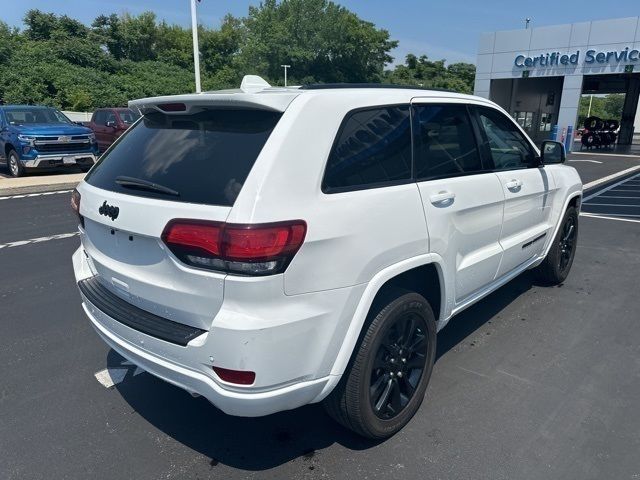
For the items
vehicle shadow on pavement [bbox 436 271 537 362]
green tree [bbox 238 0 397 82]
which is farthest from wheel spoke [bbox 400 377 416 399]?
green tree [bbox 238 0 397 82]

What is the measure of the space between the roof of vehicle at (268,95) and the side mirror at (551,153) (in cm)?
172

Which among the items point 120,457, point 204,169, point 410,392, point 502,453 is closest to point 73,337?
point 120,457

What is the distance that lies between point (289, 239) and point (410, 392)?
4.45ft

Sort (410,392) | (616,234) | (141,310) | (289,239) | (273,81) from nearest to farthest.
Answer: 1. (289,239)
2. (141,310)
3. (410,392)
4. (616,234)
5. (273,81)

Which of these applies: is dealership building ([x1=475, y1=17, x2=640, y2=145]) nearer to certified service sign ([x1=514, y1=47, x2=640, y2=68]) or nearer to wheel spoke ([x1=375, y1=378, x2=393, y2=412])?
certified service sign ([x1=514, y1=47, x2=640, y2=68])

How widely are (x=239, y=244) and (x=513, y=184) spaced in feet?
8.17

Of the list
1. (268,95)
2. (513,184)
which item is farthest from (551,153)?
(268,95)

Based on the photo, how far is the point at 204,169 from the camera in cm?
224

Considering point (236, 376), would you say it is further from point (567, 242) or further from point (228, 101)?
point (567, 242)

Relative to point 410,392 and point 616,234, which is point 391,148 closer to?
point 410,392

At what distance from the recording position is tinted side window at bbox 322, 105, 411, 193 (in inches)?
91.0

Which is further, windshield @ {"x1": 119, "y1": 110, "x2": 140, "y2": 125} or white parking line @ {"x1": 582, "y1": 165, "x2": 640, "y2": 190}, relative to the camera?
windshield @ {"x1": 119, "y1": 110, "x2": 140, "y2": 125}

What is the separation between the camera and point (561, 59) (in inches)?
1024

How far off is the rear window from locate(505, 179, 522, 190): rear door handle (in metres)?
2.09
